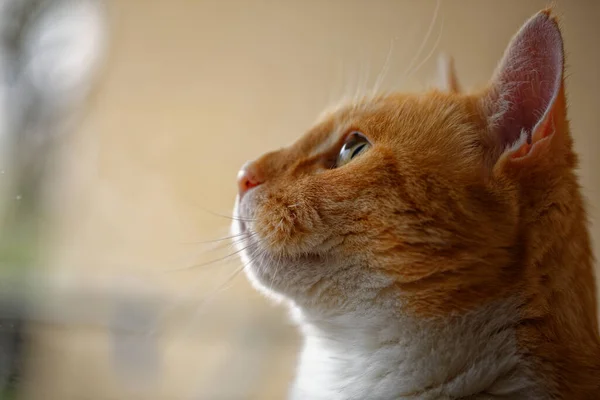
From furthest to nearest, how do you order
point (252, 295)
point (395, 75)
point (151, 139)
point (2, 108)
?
point (252, 295)
point (151, 139)
point (395, 75)
point (2, 108)

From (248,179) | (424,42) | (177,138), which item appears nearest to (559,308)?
(248,179)

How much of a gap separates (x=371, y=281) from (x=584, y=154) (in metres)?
0.84

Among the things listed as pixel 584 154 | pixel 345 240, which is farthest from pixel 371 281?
pixel 584 154

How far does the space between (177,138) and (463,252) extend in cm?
78

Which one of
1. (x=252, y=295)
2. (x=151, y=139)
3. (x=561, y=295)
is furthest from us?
(x=252, y=295)

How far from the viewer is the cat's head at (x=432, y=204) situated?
78 centimetres

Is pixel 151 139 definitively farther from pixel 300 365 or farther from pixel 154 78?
pixel 300 365

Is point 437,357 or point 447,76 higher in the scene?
point 447,76

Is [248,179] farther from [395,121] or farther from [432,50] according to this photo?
[432,50]

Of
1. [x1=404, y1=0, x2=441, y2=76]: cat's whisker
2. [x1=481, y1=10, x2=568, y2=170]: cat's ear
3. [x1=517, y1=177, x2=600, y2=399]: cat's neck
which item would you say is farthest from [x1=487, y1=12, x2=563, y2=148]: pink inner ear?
[x1=404, y1=0, x2=441, y2=76]: cat's whisker

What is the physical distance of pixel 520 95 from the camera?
0.82m

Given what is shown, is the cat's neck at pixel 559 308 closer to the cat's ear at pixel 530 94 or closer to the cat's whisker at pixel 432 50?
the cat's ear at pixel 530 94

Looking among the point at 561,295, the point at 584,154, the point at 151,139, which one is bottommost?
the point at 561,295

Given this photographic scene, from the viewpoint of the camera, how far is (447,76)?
3.60 ft
